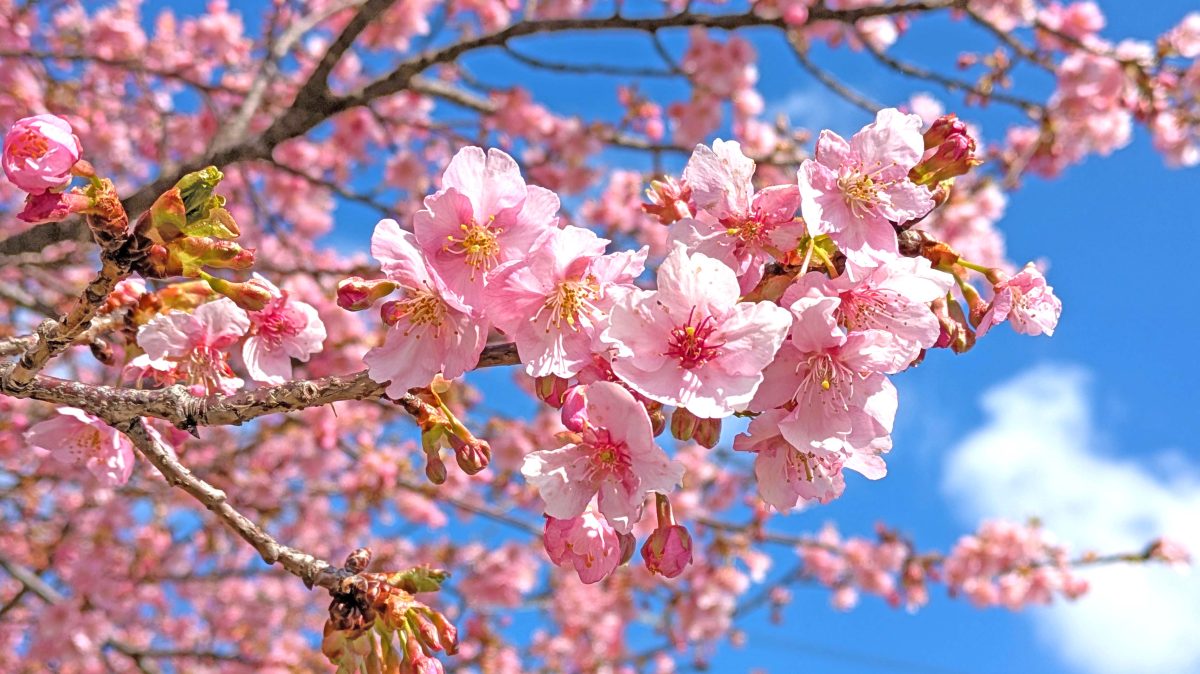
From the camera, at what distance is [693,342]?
1.23m

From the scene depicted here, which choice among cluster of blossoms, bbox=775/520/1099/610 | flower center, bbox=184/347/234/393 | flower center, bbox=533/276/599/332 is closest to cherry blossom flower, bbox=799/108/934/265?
flower center, bbox=533/276/599/332

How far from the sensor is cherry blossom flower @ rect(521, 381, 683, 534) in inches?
47.3

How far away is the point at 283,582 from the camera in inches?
342

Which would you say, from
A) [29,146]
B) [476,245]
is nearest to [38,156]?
[29,146]

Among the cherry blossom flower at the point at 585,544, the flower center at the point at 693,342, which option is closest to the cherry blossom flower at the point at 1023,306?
the flower center at the point at 693,342

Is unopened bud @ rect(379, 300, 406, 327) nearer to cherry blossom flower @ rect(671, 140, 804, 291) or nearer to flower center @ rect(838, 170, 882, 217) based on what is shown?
cherry blossom flower @ rect(671, 140, 804, 291)

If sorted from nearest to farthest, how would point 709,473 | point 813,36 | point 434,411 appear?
1. point 434,411
2. point 813,36
3. point 709,473

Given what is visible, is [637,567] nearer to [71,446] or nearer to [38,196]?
[71,446]

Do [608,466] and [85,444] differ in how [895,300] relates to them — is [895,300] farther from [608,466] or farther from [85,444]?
[85,444]

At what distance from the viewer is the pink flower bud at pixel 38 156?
1183mm

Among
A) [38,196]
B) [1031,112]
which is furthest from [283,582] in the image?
[38,196]

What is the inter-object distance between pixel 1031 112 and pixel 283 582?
7777 mm

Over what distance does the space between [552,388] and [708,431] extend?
23cm

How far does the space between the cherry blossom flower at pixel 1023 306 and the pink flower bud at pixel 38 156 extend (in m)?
1.36
